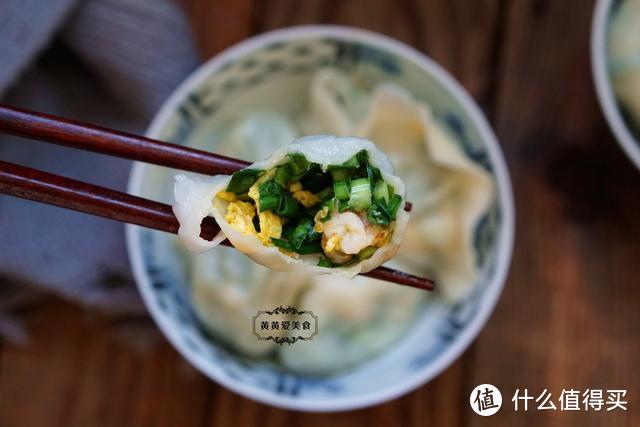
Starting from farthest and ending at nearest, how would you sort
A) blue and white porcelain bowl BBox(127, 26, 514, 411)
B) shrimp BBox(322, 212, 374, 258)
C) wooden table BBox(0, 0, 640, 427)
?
1. wooden table BBox(0, 0, 640, 427)
2. blue and white porcelain bowl BBox(127, 26, 514, 411)
3. shrimp BBox(322, 212, 374, 258)

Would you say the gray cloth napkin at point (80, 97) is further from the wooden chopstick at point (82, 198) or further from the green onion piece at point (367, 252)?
the green onion piece at point (367, 252)

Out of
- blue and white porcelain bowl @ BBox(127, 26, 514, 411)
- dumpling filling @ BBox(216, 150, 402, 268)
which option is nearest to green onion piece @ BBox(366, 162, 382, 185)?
dumpling filling @ BBox(216, 150, 402, 268)

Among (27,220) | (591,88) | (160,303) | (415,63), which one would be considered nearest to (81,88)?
(27,220)

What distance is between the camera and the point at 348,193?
0.63 m

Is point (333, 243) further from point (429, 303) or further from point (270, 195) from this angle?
point (429, 303)

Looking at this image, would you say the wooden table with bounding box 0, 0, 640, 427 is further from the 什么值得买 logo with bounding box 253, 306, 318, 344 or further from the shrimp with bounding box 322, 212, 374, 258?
the shrimp with bounding box 322, 212, 374, 258

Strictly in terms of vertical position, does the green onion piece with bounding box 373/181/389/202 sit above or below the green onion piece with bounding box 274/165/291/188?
below

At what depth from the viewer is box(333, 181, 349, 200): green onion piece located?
0.63 metres

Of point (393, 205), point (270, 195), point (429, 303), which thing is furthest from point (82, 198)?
point (429, 303)

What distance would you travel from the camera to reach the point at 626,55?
0.96 meters

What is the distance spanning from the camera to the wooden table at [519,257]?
3.39ft

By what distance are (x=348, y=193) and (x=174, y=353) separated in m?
0.56

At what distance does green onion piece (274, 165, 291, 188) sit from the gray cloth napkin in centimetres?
39

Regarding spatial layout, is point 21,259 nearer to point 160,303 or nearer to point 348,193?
point 160,303
